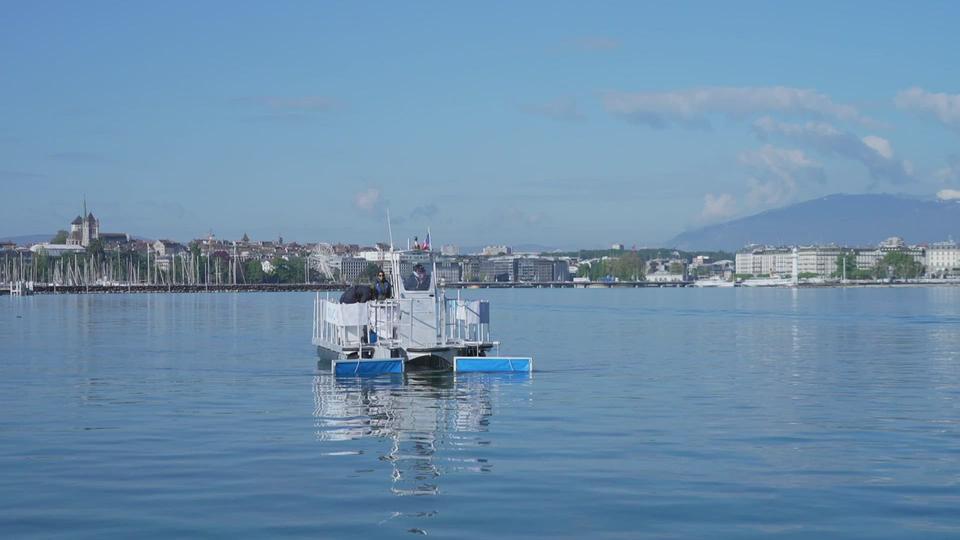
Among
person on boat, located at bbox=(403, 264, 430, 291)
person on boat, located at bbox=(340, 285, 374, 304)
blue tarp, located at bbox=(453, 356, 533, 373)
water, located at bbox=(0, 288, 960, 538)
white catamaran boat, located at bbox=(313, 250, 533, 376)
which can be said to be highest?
person on boat, located at bbox=(403, 264, 430, 291)

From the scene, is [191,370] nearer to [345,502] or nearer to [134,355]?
[134,355]

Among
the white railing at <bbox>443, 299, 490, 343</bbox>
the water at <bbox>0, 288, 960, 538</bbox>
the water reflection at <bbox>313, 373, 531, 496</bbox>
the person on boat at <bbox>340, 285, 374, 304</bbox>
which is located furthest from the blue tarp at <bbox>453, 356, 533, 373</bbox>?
the person on boat at <bbox>340, 285, 374, 304</bbox>

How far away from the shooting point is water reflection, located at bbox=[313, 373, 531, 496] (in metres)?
20.2

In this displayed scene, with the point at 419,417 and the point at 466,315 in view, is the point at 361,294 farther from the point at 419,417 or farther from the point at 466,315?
the point at 419,417

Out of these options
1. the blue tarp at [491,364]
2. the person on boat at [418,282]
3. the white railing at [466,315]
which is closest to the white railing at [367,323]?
the person on boat at [418,282]

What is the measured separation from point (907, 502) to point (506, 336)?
161ft

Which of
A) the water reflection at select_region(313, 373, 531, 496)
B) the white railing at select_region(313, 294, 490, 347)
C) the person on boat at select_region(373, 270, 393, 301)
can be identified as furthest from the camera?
the person on boat at select_region(373, 270, 393, 301)

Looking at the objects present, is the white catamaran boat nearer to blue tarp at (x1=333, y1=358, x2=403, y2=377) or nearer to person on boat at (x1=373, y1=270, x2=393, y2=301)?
blue tarp at (x1=333, y1=358, x2=403, y2=377)

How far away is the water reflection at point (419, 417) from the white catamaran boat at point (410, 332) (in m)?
0.43

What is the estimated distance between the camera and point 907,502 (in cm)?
1706

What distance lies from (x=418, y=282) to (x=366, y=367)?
4259 millimetres

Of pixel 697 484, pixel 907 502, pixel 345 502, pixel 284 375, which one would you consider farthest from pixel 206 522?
pixel 284 375

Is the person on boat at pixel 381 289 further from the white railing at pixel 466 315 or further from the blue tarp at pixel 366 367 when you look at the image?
the blue tarp at pixel 366 367

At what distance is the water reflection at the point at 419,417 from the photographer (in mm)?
20172
